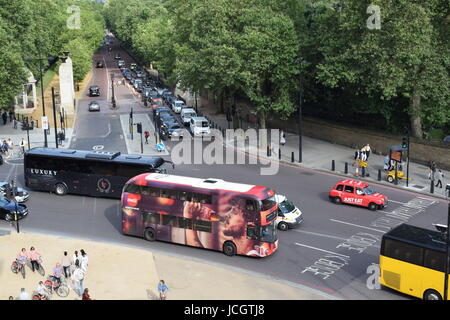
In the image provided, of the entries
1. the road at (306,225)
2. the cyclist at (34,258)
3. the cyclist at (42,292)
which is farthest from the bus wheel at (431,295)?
the cyclist at (34,258)

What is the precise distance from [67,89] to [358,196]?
46.6m

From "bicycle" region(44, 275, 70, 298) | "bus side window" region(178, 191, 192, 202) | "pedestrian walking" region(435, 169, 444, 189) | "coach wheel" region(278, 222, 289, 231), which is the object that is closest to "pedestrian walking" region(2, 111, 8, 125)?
"bus side window" region(178, 191, 192, 202)

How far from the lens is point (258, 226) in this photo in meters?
23.9

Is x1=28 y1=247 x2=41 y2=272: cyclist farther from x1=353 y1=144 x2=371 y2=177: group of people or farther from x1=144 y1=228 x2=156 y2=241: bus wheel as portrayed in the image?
x1=353 y1=144 x2=371 y2=177: group of people

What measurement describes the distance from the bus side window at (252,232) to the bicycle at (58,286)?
7522 millimetres

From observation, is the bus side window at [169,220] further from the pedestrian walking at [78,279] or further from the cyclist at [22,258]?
the cyclist at [22,258]

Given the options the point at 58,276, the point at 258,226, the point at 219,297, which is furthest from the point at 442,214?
the point at 58,276

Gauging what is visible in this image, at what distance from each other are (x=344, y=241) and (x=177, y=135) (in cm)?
2750

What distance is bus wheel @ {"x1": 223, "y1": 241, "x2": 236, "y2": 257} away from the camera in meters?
24.8

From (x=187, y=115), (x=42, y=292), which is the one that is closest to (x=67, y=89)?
(x=187, y=115)

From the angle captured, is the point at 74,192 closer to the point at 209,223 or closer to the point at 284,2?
the point at 209,223

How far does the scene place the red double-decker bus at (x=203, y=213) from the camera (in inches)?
947

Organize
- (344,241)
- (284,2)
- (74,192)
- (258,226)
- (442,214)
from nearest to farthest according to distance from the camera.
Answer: (258,226) → (344,241) → (442,214) → (74,192) → (284,2)

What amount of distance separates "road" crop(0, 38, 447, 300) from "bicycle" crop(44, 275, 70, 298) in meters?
5.20
